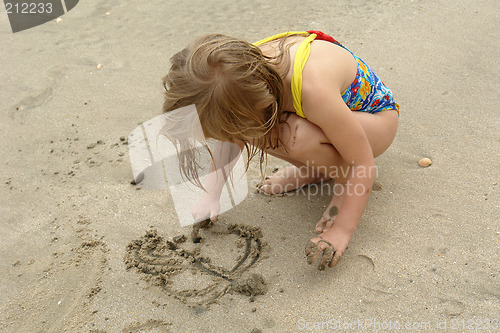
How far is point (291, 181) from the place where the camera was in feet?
6.88

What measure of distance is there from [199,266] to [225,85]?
2.20 ft

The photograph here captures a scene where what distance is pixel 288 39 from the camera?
178 cm

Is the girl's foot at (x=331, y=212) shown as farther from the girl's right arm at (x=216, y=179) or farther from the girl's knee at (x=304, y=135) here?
the girl's right arm at (x=216, y=179)

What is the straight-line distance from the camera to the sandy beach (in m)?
1.59

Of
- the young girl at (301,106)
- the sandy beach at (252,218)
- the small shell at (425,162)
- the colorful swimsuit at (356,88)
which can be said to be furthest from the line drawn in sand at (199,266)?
the small shell at (425,162)

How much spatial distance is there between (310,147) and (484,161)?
83 centimetres

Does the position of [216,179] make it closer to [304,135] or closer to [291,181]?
[291,181]

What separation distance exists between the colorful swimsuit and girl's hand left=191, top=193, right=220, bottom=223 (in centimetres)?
51

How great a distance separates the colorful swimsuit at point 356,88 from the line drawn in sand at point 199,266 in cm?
52

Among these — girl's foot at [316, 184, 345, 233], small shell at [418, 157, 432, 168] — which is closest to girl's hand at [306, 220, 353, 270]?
girl's foot at [316, 184, 345, 233]

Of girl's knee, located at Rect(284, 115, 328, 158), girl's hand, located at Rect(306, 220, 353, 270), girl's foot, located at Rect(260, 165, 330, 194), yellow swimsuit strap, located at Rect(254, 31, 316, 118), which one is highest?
yellow swimsuit strap, located at Rect(254, 31, 316, 118)

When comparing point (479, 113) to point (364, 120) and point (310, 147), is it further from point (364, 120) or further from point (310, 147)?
point (310, 147)

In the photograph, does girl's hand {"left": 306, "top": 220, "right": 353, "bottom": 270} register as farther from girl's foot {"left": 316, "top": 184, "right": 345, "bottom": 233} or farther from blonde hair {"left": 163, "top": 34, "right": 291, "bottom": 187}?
blonde hair {"left": 163, "top": 34, "right": 291, "bottom": 187}

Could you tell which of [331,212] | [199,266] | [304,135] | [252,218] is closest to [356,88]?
[304,135]
